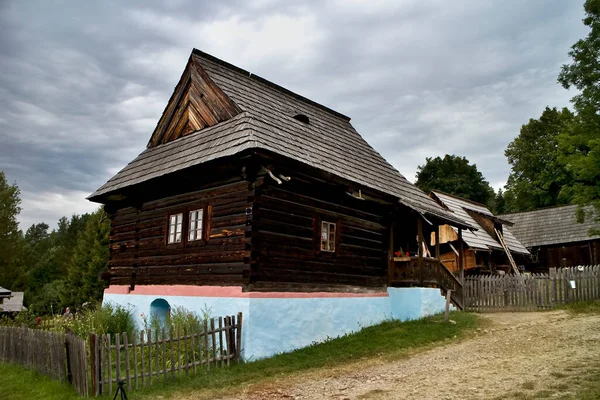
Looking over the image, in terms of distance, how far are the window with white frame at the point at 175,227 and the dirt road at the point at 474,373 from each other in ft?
16.8

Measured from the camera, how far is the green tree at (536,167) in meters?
40.6

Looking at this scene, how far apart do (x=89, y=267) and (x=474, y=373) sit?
33.1 metres

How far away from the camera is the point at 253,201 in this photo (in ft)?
33.8

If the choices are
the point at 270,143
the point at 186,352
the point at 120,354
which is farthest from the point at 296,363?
the point at 270,143

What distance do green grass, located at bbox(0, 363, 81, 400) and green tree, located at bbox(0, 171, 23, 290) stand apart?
107ft

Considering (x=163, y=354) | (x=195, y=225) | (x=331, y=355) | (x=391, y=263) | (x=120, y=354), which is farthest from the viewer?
(x=391, y=263)

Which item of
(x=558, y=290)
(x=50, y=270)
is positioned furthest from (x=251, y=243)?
(x=50, y=270)

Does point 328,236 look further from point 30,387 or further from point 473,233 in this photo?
point 473,233

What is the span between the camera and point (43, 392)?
27.2 feet

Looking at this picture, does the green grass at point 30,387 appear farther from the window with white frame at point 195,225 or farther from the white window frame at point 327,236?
the white window frame at point 327,236

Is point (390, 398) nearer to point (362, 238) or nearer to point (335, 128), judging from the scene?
point (362, 238)

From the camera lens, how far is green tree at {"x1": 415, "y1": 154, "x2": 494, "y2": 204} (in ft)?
156

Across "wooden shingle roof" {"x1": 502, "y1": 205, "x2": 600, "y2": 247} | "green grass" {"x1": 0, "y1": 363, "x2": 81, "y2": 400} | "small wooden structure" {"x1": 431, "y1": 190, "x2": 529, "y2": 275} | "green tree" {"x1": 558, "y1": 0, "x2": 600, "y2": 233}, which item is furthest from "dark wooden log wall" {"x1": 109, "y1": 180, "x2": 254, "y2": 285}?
"wooden shingle roof" {"x1": 502, "y1": 205, "x2": 600, "y2": 247}

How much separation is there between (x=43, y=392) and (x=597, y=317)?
12.3 meters
